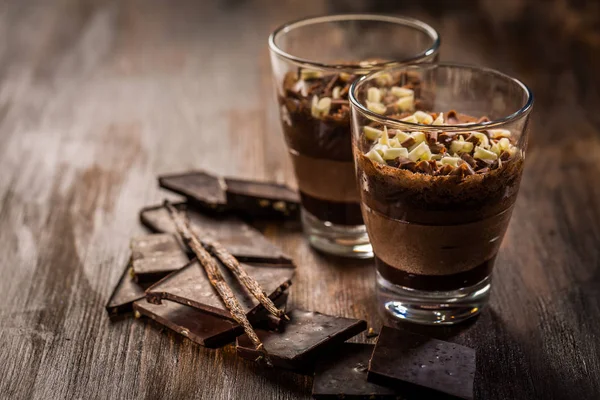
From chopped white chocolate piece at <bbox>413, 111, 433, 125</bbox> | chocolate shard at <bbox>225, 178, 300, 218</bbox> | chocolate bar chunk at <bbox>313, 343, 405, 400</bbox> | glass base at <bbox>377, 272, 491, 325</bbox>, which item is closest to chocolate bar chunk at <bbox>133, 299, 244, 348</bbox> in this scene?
chocolate bar chunk at <bbox>313, 343, 405, 400</bbox>

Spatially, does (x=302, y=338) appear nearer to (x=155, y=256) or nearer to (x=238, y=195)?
(x=155, y=256)

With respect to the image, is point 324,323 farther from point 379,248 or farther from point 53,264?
point 53,264

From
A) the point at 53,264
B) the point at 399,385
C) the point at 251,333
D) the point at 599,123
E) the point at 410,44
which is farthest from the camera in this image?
the point at 599,123

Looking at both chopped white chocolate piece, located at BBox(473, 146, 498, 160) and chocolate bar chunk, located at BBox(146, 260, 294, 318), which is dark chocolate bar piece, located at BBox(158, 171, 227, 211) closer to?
chocolate bar chunk, located at BBox(146, 260, 294, 318)

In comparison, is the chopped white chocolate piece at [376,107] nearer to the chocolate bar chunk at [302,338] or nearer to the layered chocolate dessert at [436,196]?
the layered chocolate dessert at [436,196]

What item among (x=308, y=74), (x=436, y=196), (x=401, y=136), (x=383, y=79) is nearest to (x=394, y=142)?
(x=401, y=136)

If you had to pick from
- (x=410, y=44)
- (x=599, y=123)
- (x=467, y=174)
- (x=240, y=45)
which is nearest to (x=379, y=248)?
(x=467, y=174)
